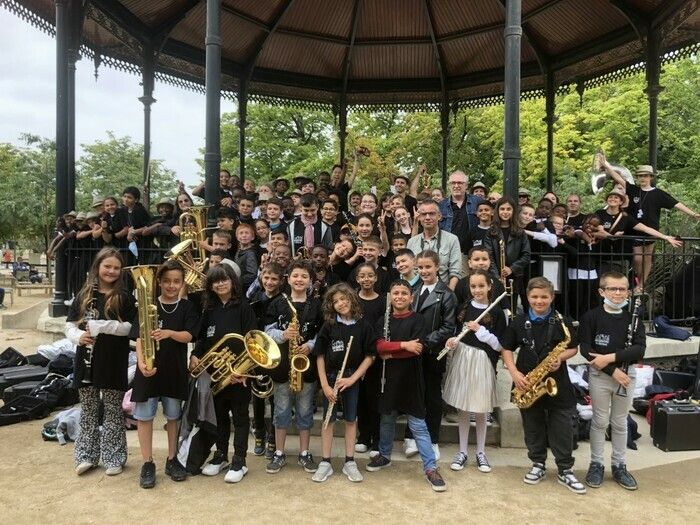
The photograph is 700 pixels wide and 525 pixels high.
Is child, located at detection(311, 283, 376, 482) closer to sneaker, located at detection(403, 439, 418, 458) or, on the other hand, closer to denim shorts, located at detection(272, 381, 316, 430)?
denim shorts, located at detection(272, 381, 316, 430)

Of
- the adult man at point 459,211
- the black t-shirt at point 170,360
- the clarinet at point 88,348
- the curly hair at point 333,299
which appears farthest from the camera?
the adult man at point 459,211

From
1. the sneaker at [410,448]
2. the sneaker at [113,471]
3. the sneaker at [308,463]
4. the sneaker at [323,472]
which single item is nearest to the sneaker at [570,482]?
the sneaker at [410,448]

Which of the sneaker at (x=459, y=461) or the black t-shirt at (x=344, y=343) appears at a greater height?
the black t-shirt at (x=344, y=343)

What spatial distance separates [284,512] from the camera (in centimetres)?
393

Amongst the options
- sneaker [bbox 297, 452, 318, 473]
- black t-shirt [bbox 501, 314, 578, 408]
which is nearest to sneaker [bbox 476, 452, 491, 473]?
black t-shirt [bbox 501, 314, 578, 408]

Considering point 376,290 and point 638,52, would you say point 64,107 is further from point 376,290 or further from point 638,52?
point 638,52

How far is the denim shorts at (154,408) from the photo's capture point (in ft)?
14.6

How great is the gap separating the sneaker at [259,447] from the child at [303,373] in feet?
1.15

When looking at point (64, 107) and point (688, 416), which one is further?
point (64, 107)

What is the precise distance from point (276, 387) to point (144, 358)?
118cm

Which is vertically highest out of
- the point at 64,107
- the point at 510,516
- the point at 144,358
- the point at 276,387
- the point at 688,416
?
the point at 64,107

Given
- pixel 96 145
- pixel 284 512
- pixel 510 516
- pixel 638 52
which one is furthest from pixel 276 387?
pixel 96 145

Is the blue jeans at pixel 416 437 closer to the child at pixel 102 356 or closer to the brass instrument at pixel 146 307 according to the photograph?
the brass instrument at pixel 146 307

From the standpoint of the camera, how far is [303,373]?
4.72 meters
